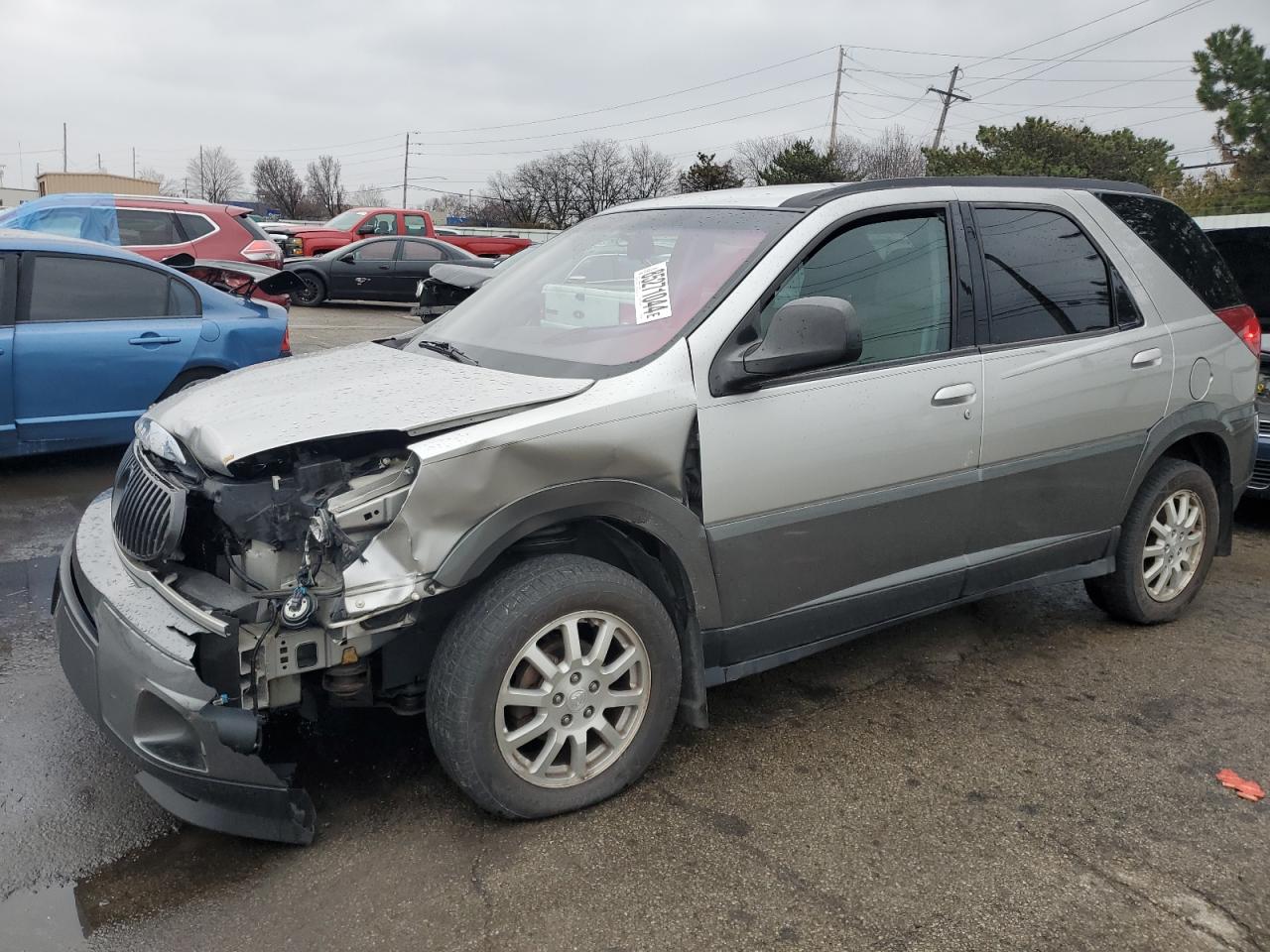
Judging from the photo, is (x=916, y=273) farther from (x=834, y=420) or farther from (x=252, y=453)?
(x=252, y=453)

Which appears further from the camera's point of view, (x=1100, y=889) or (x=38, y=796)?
(x=38, y=796)

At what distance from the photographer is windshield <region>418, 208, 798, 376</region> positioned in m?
3.32

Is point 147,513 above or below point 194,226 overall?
below

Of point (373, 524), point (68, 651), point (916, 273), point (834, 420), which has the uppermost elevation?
point (916, 273)

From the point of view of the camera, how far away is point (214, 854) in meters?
2.87

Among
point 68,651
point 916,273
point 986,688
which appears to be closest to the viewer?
point 68,651

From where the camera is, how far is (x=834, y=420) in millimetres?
3369

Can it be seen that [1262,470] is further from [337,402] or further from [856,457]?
[337,402]

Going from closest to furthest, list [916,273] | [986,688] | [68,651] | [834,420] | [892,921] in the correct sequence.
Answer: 1. [892,921]
2. [68,651]
3. [834,420]
4. [916,273]
5. [986,688]

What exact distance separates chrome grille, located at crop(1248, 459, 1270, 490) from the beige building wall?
3383cm

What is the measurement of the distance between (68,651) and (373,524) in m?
1.13

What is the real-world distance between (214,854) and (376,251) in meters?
16.7

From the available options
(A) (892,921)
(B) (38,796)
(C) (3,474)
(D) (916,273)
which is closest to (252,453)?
(B) (38,796)

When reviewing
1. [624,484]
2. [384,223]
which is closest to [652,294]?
[624,484]
